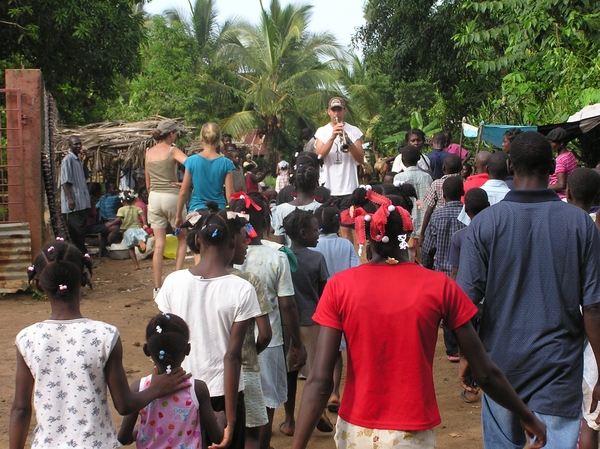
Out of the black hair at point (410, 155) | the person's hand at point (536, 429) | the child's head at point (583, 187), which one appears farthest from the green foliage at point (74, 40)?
the person's hand at point (536, 429)

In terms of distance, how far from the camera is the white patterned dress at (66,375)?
3.22 m

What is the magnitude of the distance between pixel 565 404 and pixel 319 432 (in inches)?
97.2

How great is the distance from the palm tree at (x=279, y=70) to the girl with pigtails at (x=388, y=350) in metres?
28.1

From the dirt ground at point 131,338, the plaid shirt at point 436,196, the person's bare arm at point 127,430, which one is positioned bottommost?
the dirt ground at point 131,338

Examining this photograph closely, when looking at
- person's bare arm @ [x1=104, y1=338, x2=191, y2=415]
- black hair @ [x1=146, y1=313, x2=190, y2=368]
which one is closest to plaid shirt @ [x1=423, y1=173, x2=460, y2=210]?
black hair @ [x1=146, y1=313, x2=190, y2=368]

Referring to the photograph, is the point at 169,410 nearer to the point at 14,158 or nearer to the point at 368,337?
the point at 368,337

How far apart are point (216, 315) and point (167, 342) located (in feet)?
1.29

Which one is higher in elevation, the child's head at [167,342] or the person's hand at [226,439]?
the child's head at [167,342]

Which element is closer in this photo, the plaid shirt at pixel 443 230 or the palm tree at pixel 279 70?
the plaid shirt at pixel 443 230

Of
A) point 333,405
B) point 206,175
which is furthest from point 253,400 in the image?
point 206,175

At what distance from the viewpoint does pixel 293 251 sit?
532cm

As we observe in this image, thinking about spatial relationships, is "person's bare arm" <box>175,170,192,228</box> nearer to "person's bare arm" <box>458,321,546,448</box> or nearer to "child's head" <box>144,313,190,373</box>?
"child's head" <box>144,313,190,373</box>

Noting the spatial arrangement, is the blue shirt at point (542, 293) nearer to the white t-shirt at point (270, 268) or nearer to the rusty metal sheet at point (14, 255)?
the white t-shirt at point (270, 268)

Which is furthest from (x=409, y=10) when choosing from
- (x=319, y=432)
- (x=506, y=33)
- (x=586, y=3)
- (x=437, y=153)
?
(x=319, y=432)
